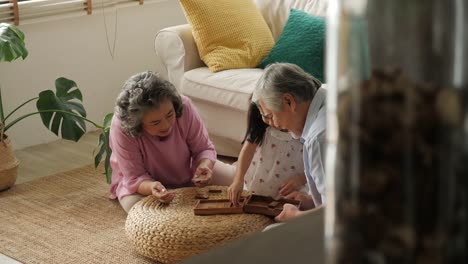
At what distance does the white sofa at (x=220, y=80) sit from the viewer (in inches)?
161

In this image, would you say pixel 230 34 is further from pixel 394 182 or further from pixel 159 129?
pixel 394 182

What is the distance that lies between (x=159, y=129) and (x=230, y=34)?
1.14 metres

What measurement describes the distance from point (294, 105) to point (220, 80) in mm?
1329

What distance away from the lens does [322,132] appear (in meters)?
2.73

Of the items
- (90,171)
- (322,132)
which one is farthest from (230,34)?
(322,132)

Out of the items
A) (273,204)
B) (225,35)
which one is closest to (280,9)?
(225,35)

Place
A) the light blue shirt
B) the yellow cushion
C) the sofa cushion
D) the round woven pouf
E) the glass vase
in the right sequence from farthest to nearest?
the sofa cushion, the yellow cushion, the round woven pouf, the light blue shirt, the glass vase

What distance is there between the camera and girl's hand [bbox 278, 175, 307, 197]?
3197 millimetres

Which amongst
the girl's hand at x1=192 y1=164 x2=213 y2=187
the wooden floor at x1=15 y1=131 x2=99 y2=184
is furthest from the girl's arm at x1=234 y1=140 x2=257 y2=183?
the wooden floor at x1=15 y1=131 x2=99 y2=184

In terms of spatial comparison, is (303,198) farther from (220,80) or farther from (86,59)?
(86,59)

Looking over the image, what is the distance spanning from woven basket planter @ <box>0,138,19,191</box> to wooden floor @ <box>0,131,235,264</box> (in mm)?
141

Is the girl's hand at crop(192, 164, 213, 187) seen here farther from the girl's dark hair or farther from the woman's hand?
the woman's hand

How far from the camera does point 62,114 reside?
4.02 meters

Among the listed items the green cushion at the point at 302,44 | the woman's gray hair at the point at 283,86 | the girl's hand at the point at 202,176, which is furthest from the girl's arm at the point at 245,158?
the green cushion at the point at 302,44
